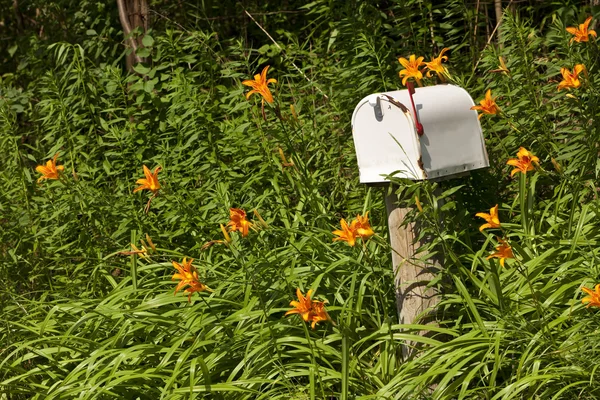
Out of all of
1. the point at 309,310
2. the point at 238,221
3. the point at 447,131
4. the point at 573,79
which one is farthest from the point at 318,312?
the point at 573,79

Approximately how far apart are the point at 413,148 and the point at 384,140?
4.7 inches

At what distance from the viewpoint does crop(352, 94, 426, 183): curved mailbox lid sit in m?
2.83

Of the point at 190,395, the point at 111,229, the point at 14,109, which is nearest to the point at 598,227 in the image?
the point at 190,395

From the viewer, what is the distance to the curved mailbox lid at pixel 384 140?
2.83 m

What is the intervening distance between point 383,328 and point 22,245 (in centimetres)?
211

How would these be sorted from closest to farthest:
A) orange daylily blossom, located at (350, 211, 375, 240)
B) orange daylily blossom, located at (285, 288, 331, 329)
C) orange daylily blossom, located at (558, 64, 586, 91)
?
orange daylily blossom, located at (285, 288, 331, 329) < orange daylily blossom, located at (350, 211, 375, 240) < orange daylily blossom, located at (558, 64, 586, 91)

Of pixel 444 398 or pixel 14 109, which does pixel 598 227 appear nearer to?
pixel 444 398

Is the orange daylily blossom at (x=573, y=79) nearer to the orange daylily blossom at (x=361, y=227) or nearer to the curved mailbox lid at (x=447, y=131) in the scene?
the curved mailbox lid at (x=447, y=131)

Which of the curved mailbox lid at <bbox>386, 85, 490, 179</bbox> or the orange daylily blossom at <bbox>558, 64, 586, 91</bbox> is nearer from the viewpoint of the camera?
the curved mailbox lid at <bbox>386, 85, 490, 179</bbox>

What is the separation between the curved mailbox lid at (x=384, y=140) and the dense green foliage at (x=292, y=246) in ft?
0.36

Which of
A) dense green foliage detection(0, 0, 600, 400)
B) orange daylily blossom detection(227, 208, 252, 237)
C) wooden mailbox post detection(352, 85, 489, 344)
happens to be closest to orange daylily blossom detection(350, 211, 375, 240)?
dense green foliage detection(0, 0, 600, 400)

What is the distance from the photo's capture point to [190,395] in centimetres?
272

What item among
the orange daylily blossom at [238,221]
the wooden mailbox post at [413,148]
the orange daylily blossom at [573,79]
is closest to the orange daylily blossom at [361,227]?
the wooden mailbox post at [413,148]

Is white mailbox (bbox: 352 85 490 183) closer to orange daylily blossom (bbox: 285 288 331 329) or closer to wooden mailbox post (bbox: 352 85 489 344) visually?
wooden mailbox post (bbox: 352 85 489 344)
